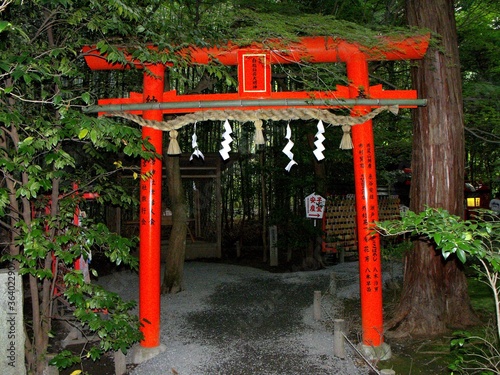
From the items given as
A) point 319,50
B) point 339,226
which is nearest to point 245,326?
point 319,50

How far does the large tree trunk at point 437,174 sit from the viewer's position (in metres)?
5.58

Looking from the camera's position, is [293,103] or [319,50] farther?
[319,50]

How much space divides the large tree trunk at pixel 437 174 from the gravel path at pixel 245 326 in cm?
126

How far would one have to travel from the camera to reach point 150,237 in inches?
200

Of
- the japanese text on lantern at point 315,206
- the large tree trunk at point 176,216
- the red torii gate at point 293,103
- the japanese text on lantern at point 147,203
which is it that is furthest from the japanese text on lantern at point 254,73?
the japanese text on lantern at point 315,206

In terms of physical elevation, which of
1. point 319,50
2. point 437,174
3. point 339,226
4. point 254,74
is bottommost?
point 339,226

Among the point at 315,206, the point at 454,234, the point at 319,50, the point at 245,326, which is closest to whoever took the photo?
the point at 454,234

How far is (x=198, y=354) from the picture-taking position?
5.18 m

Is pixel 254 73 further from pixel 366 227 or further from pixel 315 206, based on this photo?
pixel 315 206

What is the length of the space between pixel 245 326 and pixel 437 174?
11.4 feet

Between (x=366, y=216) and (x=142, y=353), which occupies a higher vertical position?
(x=366, y=216)

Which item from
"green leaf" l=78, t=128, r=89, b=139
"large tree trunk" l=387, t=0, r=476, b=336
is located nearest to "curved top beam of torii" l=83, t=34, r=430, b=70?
"large tree trunk" l=387, t=0, r=476, b=336

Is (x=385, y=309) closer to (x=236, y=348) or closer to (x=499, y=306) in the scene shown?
(x=236, y=348)

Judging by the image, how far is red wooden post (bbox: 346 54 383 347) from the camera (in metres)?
4.96
